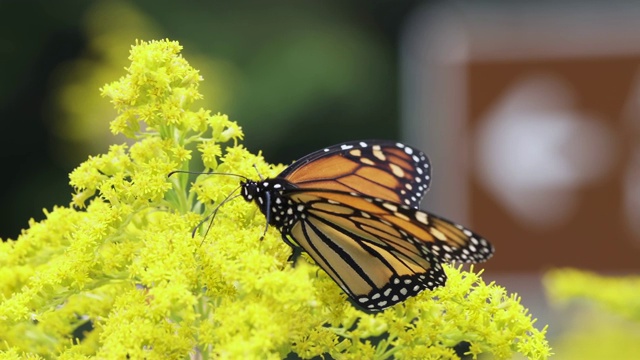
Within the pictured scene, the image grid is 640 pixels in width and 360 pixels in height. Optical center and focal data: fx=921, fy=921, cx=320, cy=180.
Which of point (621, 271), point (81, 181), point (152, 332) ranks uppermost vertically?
point (621, 271)

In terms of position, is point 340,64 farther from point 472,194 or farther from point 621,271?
point 621,271

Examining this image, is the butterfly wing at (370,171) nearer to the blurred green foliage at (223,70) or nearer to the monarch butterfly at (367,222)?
the monarch butterfly at (367,222)

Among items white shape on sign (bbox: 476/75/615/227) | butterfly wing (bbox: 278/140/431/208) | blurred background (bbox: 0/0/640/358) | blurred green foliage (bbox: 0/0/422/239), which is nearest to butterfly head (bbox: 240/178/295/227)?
butterfly wing (bbox: 278/140/431/208)

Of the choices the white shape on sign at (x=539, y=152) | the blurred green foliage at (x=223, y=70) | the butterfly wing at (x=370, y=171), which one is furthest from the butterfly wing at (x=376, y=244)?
the blurred green foliage at (x=223, y=70)

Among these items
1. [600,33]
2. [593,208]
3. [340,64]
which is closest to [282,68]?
[340,64]

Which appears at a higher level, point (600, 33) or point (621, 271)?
point (600, 33)

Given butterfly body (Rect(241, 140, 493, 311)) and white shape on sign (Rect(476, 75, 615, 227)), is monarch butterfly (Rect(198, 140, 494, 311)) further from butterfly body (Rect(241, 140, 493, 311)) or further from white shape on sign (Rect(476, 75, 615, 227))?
white shape on sign (Rect(476, 75, 615, 227))

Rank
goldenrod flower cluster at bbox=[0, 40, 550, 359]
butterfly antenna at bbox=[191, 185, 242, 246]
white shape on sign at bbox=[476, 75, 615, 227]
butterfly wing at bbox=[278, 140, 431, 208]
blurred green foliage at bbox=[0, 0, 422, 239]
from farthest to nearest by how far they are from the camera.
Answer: blurred green foliage at bbox=[0, 0, 422, 239] < white shape on sign at bbox=[476, 75, 615, 227] < butterfly wing at bbox=[278, 140, 431, 208] < butterfly antenna at bbox=[191, 185, 242, 246] < goldenrod flower cluster at bbox=[0, 40, 550, 359]
